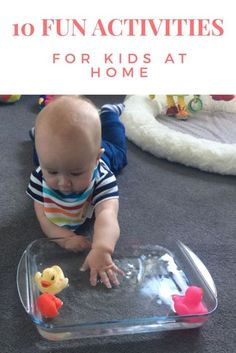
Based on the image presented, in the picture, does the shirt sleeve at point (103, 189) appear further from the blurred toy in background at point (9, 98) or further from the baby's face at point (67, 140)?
the blurred toy in background at point (9, 98)

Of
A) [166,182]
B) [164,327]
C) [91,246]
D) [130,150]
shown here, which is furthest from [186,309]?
[130,150]

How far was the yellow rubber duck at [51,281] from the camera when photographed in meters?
0.64

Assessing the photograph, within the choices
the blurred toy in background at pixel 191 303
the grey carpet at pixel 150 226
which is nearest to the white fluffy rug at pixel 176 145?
the grey carpet at pixel 150 226

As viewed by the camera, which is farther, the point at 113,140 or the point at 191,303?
the point at 113,140

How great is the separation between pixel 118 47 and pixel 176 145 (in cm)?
34

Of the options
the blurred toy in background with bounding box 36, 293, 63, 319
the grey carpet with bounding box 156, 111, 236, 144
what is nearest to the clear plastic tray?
the blurred toy in background with bounding box 36, 293, 63, 319

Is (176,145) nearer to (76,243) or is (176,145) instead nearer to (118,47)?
(118,47)

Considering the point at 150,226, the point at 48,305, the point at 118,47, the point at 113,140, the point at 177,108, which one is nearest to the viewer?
the point at 48,305

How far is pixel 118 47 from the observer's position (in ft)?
4.09

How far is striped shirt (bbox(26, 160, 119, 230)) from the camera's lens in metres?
0.78

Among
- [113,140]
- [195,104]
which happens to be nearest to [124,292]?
[113,140]

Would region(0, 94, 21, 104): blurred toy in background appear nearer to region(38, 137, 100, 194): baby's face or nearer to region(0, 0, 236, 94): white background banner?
region(0, 0, 236, 94): white background banner

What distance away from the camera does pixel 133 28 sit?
3.93 ft

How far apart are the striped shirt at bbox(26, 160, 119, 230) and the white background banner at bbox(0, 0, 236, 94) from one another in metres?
0.53
